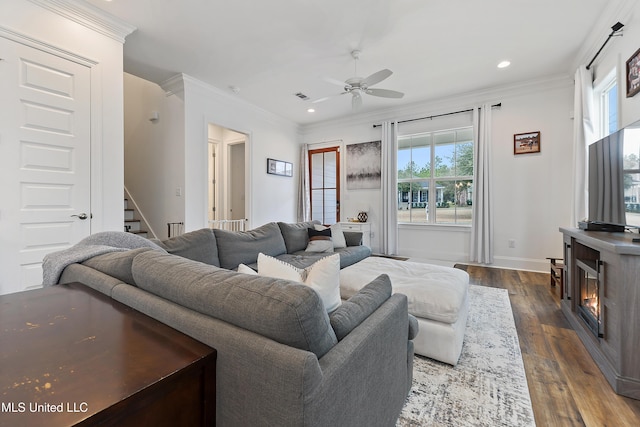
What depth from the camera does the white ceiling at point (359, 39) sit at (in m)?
2.59

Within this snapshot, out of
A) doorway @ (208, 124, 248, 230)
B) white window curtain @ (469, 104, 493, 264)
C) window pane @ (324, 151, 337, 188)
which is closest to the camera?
white window curtain @ (469, 104, 493, 264)

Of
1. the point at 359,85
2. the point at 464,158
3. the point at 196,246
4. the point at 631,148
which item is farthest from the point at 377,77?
the point at 464,158

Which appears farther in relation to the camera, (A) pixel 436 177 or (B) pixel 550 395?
(A) pixel 436 177

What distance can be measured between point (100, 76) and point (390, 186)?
445 centimetres

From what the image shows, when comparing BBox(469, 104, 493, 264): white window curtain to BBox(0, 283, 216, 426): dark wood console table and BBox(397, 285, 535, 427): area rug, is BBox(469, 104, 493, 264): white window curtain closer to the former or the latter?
BBox(397, 285, 535, 427): area rug

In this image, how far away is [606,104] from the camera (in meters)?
3.20

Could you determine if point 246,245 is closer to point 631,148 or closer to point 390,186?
point 631,148

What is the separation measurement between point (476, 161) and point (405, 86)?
1.67m

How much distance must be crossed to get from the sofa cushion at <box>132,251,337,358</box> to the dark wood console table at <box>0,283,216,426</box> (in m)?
0.11

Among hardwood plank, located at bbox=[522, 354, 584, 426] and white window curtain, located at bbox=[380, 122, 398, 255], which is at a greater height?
white window curtain, located at bbox=[380, 122, 398, 255]

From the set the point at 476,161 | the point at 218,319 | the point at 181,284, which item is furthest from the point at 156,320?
the point at 476,161

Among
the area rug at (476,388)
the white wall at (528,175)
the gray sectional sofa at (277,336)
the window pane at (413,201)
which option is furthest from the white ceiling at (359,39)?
the area rug at (476,388)

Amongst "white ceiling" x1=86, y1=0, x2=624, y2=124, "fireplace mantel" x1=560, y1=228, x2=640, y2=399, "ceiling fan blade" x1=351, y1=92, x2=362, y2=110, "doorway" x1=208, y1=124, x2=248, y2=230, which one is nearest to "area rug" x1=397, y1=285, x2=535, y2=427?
"fireplace mantel" x1=560, y1=228, x2=640, y2=399

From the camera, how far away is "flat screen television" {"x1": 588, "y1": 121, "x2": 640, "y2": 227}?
75.2 inches
